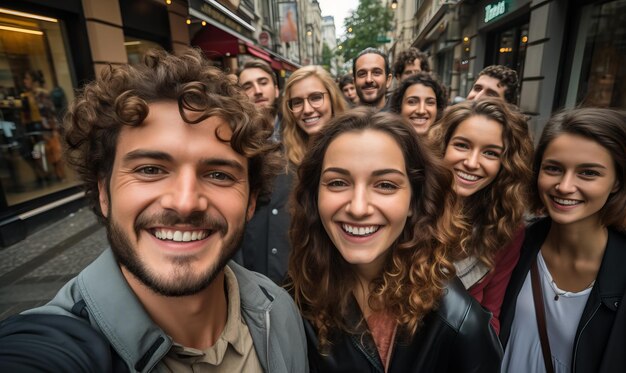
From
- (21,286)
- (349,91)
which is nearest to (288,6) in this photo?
(349,91)

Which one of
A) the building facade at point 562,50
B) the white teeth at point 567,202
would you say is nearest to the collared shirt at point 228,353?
the white teeth at point 567,202

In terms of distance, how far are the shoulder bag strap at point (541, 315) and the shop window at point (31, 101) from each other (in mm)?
6504

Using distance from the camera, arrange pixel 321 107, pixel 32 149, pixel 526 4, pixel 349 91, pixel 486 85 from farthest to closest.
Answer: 1. pixel 349 91
2. pixel 526 4
3. pixel 32 149
4. pixel 486 85
5. pixel 321 107

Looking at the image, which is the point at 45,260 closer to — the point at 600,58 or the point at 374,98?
the point at 374,98

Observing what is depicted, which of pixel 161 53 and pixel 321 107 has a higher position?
pixel 161 53

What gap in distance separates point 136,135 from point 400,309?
4.63 ft

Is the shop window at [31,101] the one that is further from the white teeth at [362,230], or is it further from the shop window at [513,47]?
the shop window at [513,47]

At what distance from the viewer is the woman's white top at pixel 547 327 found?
187cm

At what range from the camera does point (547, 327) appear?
1974 mm

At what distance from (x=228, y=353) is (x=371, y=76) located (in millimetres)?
3937

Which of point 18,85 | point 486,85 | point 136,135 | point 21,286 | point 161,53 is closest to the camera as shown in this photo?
point 136,135

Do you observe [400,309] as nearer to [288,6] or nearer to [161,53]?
[161,53]

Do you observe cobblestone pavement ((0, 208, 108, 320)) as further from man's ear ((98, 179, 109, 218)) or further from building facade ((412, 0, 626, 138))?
building facade ((412, 0, 626, 138))

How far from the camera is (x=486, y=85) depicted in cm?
394
